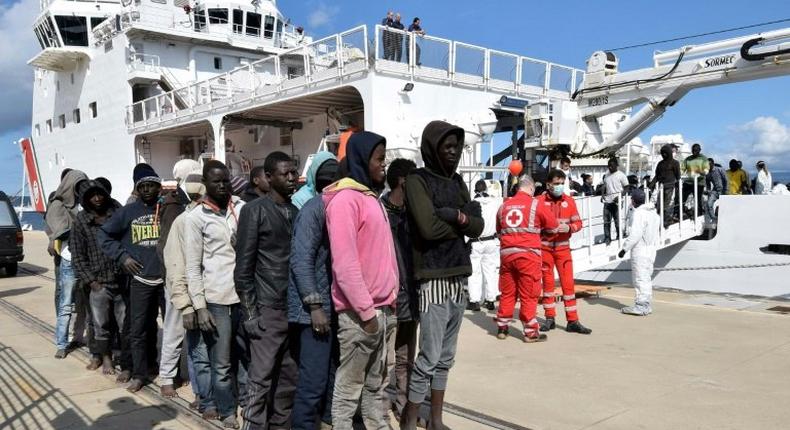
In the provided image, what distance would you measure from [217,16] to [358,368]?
72.6 ft

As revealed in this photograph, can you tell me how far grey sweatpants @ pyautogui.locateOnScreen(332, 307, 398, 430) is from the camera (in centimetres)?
283

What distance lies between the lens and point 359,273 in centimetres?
274

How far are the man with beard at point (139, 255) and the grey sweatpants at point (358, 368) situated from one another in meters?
2.32

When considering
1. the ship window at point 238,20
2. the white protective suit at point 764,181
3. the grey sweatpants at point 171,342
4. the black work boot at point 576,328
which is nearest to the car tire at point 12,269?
the grey sweatpants at point 171,342

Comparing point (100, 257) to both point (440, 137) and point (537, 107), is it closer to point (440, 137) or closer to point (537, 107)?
point (440, 137)

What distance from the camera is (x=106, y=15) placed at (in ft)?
76.7

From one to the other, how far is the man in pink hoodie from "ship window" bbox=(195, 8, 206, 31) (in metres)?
21.3

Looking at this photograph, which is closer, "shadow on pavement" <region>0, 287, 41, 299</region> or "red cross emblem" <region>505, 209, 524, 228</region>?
"red cross emblem" <region>505, 209, 524, 228</region>

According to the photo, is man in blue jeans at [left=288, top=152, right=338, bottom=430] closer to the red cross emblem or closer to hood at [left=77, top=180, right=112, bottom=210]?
hood at [left=77, top=180, right=112, bottom=210]

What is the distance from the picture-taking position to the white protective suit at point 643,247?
23.0ft

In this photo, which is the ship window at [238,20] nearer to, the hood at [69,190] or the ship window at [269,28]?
the ship window at [269,28]

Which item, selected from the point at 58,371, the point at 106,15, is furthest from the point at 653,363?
the point at 106,15

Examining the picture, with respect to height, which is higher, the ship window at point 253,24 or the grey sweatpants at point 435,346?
the ship window at point 253,24

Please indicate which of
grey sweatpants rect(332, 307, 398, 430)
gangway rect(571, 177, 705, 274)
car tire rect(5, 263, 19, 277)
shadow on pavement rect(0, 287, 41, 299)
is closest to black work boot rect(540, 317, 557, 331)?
gangway rect(571, 177, 705, 274)
